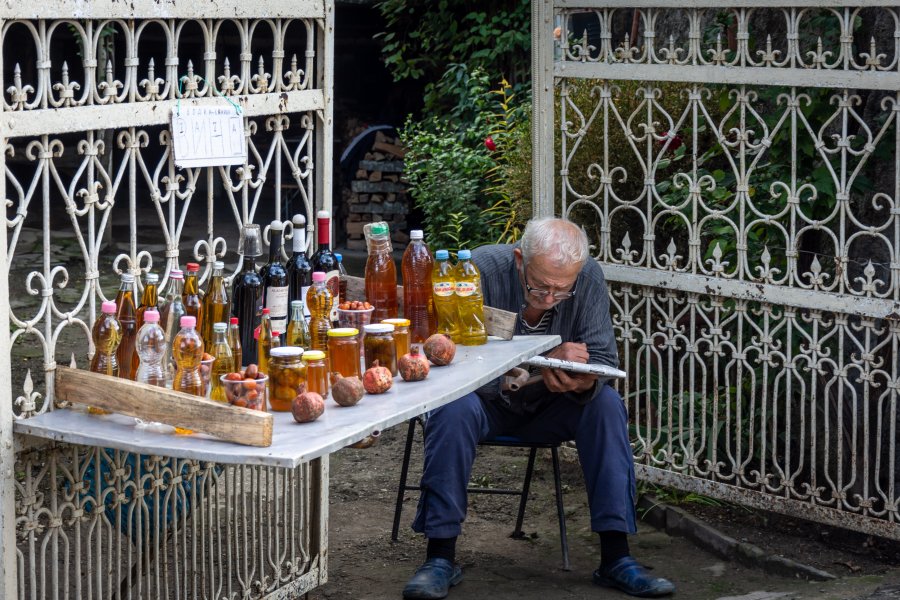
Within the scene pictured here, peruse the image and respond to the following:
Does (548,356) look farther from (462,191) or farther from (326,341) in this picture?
(462,191)

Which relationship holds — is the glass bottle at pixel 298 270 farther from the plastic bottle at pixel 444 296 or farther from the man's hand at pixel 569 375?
the man's hand at pixel 569 375

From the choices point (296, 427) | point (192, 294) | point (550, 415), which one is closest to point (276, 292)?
point (192, 294)

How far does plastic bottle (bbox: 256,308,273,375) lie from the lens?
3375mm

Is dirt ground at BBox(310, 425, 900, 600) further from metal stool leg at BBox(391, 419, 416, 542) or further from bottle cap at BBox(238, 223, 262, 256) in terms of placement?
bottle cap at BBox(238, 223, 262, 256)

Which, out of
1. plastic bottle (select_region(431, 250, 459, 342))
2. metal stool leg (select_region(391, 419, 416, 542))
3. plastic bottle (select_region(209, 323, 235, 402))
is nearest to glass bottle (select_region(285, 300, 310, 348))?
plastic bottle (select_region(209, 323, 235, 402))

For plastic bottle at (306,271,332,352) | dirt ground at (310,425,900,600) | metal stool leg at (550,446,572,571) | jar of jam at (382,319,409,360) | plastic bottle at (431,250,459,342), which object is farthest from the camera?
metal stool leg at (550,446,572,571)

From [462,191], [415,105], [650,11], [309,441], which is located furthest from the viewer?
[415,105]

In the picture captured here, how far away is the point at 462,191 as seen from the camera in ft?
27.9

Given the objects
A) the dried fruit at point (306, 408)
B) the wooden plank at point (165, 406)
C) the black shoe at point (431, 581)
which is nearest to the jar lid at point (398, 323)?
the dried fruit at point (306, 408)

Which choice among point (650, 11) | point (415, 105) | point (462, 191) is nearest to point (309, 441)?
point (650, 11)

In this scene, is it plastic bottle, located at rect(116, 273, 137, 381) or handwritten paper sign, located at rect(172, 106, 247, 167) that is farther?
→ handwritten paper sign, located at rect(172, 106, 247, 167)

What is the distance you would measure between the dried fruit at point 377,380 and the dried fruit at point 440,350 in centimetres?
27

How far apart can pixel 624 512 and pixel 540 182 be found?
5.56 feet

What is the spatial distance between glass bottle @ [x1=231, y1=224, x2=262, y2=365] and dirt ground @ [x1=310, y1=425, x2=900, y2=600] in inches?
52.0
